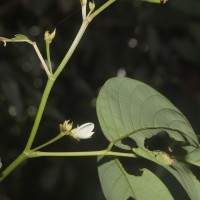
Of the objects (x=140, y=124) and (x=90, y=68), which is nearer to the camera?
(x=140, y=124)

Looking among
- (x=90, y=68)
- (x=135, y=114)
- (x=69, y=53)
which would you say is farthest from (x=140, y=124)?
(x=90, y=68)

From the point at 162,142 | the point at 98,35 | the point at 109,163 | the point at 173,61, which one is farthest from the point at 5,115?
the point at 109,163

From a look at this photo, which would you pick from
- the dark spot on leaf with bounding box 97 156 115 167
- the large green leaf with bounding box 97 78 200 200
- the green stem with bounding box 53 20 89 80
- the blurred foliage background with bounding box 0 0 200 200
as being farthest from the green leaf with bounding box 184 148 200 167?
the blurred foliage background with bounding box 0 0 200 200

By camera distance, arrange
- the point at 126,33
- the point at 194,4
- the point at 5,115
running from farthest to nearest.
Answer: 1. the point at 126,33
2. the point at 194,4
3. the point at 5,115

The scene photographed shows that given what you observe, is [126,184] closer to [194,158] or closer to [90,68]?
[194,158]

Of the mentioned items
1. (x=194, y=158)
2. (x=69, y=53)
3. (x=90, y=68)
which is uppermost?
(x=90, y=68)

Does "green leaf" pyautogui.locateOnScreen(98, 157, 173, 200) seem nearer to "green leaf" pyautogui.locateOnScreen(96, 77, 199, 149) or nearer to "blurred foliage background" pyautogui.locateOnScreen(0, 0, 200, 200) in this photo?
"green leaf" pyautogui.locateOnScreen(96, 77, 199, 149)

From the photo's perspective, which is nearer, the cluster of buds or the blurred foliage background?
the cluster of buds

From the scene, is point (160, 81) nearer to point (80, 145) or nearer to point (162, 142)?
point (162, 142)
